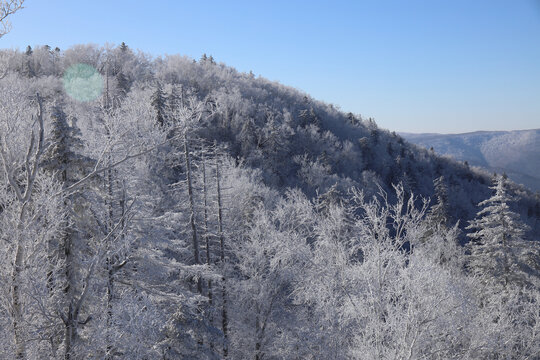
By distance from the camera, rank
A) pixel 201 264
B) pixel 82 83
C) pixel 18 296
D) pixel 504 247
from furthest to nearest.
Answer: pixel 82 83 < pixel 201 264 < pixel 504 247 < pixel 18 296

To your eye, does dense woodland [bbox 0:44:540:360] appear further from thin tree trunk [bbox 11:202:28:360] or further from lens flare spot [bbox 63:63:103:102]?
lens flare spot [bbox 63:63:103:102]

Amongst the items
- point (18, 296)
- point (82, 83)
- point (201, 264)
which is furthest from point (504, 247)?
point (82, 83)

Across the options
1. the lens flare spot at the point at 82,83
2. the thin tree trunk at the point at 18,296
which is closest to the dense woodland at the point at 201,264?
the thin tree trunk at the point at 18,296

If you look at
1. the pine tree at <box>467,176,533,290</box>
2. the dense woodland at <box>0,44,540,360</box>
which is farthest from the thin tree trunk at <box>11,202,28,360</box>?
the pine tree at <box>467,176,533,290</box>

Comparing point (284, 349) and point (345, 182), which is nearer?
point (284, 349)

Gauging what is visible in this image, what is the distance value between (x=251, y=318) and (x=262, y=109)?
193 feet

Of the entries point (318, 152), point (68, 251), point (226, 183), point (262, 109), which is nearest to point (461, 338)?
point (68, 251)

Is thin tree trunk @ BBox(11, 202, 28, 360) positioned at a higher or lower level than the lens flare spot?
lower

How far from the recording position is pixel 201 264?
1703 centimetres

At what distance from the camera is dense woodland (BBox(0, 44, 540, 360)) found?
5699 millimetres

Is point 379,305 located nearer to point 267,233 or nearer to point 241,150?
point 267,233

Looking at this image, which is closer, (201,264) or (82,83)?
(201,264)

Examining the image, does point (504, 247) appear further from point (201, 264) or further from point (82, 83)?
point (82, 83)

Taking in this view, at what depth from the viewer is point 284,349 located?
653 inches
